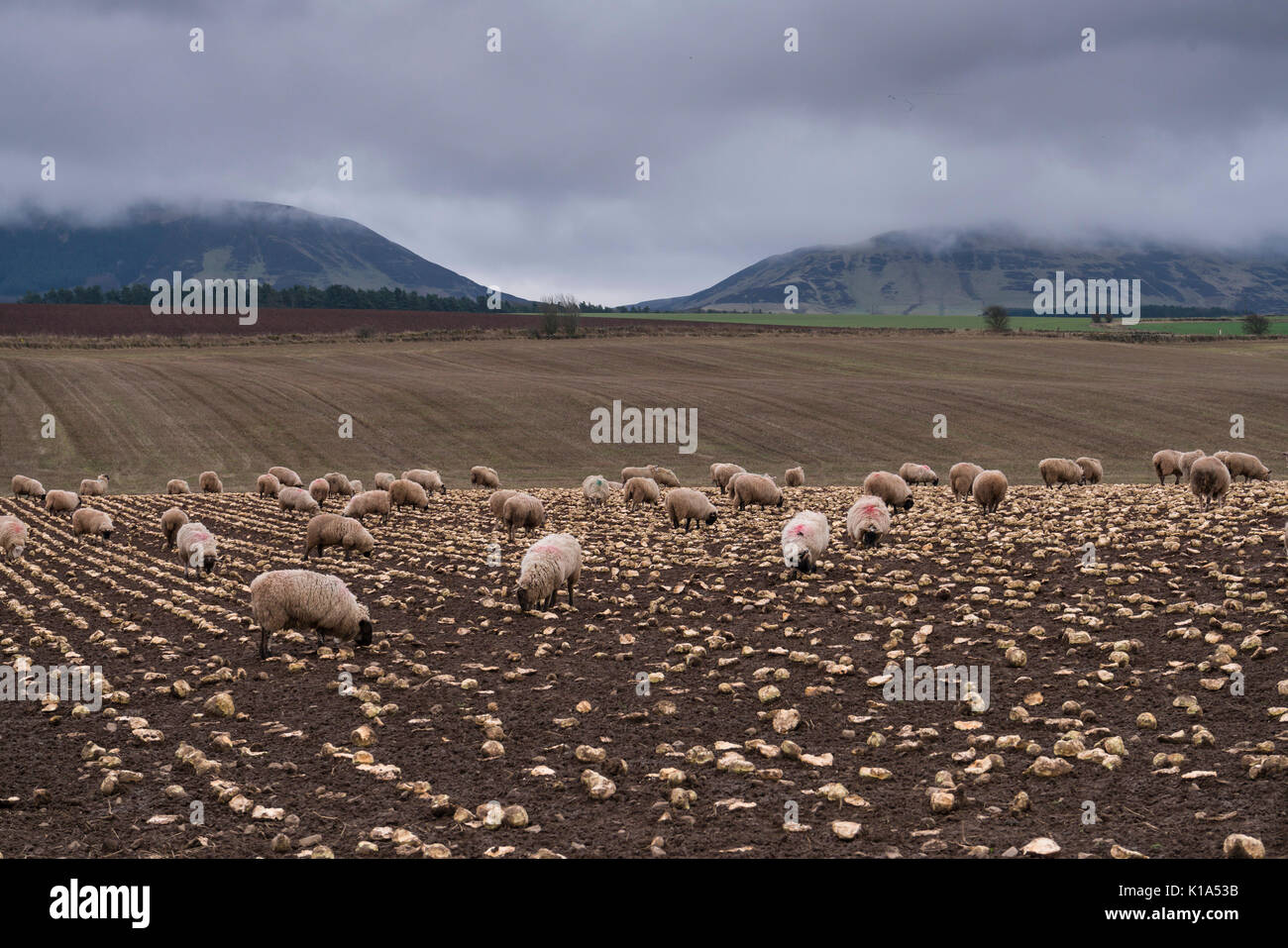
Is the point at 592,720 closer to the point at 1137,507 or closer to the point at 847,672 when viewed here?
the point at 847,672

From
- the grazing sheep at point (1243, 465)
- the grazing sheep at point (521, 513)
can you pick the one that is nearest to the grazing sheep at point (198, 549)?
the grazing sheep at point (521, 513)

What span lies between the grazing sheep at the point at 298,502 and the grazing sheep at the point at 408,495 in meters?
2.87

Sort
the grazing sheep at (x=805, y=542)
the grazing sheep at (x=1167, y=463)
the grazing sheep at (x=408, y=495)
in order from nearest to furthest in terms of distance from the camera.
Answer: the grazing sheep at (x=805, y=542), the grazing sheep at (x=408, y=495), the grazing sheep at (x=1167, y=463)

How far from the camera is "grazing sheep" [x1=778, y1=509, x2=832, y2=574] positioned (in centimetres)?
1734

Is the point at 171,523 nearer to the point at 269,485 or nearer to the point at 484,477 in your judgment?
the point at 269,485

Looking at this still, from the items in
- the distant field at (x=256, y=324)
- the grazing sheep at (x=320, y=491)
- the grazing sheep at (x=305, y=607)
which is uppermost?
the distant field at (x=256, y=324)

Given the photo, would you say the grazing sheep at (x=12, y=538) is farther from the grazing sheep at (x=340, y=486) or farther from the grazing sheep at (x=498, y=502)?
the grazing sheep at (x=340, y=486)

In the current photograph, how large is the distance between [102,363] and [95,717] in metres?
84.3

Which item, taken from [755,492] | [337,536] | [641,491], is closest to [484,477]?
[641,491]

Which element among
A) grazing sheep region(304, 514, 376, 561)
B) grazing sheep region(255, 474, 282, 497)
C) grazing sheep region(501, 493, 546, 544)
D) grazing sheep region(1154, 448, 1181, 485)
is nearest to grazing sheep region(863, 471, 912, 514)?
grazing sheep region(501, 493, 546, 544)

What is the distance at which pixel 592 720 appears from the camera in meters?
10.8

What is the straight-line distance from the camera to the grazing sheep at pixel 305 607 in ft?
44.7

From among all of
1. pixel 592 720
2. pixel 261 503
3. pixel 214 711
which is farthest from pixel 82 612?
pixel 261 503

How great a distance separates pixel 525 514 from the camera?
80.8 feet
